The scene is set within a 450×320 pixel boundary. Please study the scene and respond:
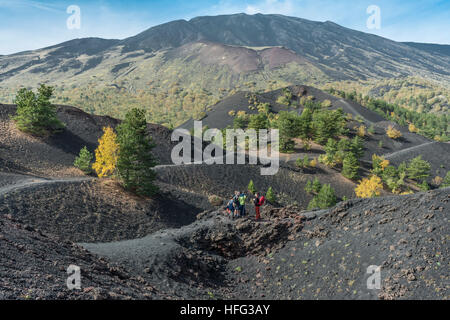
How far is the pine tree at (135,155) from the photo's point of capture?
22094mm

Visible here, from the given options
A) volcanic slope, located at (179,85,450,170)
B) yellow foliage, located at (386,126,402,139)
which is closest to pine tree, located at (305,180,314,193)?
volcanic slope, located at (179,85,450,170)

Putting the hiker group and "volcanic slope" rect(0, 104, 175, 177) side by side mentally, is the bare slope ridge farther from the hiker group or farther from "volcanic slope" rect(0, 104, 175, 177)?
"volcanic slope" rect(0, 104, 175, 177)

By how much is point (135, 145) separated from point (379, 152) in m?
50.2

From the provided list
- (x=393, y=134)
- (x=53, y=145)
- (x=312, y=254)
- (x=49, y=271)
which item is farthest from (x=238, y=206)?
(x=393, y=134)

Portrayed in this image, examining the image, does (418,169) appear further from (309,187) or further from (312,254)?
(312,254)

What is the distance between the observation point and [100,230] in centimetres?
1878

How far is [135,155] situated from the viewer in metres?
22.6

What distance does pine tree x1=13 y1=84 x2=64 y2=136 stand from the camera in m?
32.8

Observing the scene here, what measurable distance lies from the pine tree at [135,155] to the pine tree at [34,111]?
55.6ft

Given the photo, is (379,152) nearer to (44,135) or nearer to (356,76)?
(44,135)

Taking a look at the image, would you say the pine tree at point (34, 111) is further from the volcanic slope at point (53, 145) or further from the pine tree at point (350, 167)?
the pine tree at point (350, 167)
